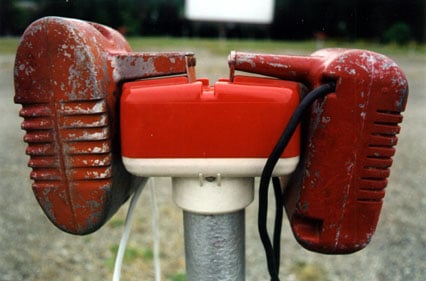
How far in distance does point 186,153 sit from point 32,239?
236 cm

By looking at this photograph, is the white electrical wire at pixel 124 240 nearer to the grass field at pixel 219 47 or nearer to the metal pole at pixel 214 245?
the metal pole at pixel 214 245

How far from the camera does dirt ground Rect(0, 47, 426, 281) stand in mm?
2461

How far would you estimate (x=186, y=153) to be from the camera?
737 mm

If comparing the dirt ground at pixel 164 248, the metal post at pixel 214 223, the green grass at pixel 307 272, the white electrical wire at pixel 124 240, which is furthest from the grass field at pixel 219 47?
the metal post at pixel 214 223

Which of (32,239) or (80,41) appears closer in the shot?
(80,41)

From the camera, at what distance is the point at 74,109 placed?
73 centimetres

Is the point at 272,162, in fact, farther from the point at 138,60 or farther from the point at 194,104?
the point at 138,60

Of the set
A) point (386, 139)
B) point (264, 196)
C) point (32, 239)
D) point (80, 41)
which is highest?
point (80, 41)

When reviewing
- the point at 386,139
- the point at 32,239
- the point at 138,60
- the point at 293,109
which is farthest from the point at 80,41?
the point at 32,239

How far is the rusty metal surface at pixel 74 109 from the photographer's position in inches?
28.4

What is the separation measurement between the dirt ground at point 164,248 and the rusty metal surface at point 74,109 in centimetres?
169

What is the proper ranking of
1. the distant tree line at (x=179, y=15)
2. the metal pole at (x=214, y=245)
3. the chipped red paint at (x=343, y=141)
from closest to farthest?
the chipped red paint at (x=343, y=141)
the metal pole at (x=214, y=245)
the distant tree line at (x=179, y=15)

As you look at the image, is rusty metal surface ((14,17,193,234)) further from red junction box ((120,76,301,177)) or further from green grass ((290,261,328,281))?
green grass ((290,261,328,281))

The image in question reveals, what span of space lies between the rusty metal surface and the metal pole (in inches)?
5.7
